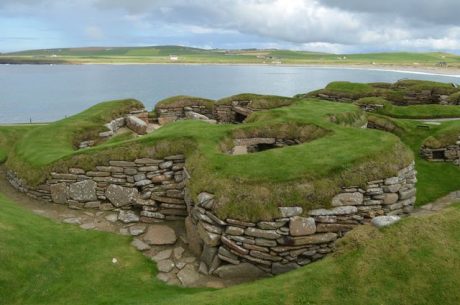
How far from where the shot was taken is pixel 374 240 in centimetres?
880

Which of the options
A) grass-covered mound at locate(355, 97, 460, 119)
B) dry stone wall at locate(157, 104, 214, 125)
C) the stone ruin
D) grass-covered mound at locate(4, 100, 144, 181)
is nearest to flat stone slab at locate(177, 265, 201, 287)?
grass-covered mound at locate(4, 100, 144, 181)

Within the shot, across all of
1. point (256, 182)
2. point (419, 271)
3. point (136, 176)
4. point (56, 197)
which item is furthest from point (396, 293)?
point (56, 197)

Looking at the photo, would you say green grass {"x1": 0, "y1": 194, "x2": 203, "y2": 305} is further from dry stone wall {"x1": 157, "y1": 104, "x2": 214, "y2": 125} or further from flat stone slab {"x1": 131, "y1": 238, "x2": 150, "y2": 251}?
dry stone wall {"x1": 157, "y1": 104, "x2": 214, "y2": 125}

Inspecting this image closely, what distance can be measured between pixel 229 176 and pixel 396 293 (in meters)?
5.26

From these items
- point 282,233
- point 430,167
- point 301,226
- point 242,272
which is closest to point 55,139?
point 242,272

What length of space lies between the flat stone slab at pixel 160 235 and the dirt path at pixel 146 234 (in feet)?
0.21

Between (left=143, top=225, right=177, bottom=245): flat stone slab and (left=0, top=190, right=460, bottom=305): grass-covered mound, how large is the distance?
35.2 inches

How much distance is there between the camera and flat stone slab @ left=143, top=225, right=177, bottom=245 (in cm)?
1227

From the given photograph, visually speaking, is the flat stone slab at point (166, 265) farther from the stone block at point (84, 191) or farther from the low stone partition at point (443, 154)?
the low stone partition at point (443, 154)

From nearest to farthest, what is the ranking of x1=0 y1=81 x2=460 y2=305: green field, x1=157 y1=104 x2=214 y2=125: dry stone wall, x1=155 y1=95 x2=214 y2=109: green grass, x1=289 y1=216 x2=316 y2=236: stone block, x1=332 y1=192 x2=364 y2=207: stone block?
x1=0 y1=81 x2=460 y2=305: green field < x1=289 y1=216 x2=316 y2=236: stone block < x1=332 y1=192 x2=364 y2=207: stone block < x1=157 y1=104 x2=214 y2=125: dry stone wall < x1=155 y1=95 x2=214 y2=109: green grass

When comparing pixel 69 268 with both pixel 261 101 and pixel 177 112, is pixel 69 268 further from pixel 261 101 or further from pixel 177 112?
pixel 177 112

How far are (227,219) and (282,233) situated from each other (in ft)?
4.90

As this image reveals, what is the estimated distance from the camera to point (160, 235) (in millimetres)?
12680

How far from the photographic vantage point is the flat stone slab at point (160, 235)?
483 inches
